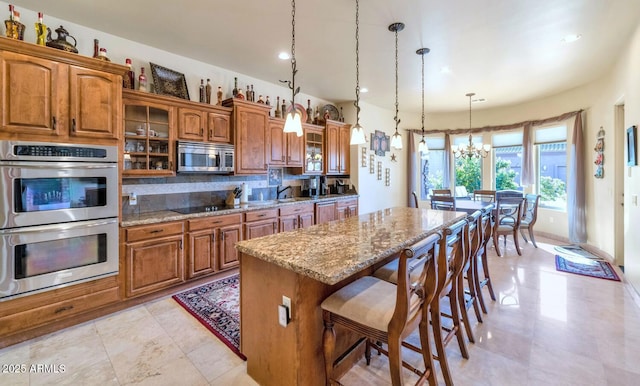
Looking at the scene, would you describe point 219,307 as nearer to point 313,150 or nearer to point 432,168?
point 313,150

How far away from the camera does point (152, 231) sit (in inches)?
116

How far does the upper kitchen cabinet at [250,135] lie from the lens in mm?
3908

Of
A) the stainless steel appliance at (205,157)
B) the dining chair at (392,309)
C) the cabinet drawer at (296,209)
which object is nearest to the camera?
the dining chair at (392,309)

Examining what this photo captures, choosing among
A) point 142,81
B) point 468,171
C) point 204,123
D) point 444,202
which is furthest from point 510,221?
point 142,81

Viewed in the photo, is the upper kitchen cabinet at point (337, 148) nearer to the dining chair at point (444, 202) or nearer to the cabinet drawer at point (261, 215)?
the cabinet drawer at point (261, 215)

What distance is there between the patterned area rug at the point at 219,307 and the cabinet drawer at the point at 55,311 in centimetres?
66

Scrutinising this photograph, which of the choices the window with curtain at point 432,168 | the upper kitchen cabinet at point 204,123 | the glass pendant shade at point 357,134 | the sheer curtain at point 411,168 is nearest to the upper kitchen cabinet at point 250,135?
the upper kitchen cabinet at point 204,123

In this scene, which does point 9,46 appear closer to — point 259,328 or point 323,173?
point 259,328

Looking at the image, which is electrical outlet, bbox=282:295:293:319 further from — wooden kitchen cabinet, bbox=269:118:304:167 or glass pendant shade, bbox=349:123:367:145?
wooden kitchen cabinet, bbox=269:118:304:167

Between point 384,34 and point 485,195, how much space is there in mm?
4391

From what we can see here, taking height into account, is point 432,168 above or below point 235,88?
below

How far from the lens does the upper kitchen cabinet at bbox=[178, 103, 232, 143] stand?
135 inches

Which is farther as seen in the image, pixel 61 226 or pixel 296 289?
pixel 61 226

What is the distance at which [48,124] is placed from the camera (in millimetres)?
2357
